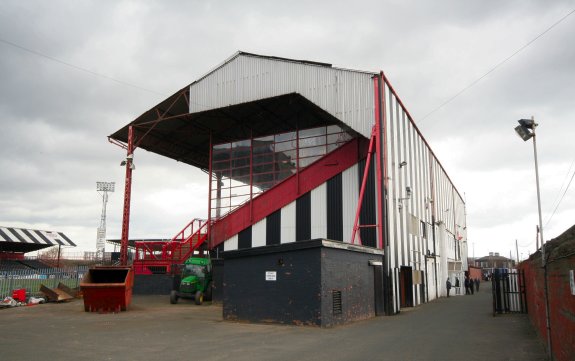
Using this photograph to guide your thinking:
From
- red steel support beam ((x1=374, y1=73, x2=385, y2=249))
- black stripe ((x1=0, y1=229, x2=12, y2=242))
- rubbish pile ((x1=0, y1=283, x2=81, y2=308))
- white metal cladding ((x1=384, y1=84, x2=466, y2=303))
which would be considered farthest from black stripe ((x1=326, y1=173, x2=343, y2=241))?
black stripe ((x1=0, y1=229, x2=12, y2=242))

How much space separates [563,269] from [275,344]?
23.3ft

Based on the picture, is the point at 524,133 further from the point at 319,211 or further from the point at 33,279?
the point at 33,279

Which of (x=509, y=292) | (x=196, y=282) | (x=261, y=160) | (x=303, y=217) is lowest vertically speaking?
(x=509, y=292)

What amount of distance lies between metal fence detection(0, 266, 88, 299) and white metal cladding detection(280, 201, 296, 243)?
14.2 meters

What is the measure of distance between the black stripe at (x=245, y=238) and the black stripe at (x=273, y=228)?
1.36 m

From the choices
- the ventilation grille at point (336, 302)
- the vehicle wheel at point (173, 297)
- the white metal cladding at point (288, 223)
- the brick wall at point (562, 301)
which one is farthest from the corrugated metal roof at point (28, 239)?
the brick wall at point (562, 301)

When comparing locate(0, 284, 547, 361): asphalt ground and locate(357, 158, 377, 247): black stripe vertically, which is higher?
locate(357, 158, 377, 247): black stripe

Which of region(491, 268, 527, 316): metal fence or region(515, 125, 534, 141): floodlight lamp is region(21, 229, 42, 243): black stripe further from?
region(515, 125, 534, 141): floodlight lamp

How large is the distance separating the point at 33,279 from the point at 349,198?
19.4 meters

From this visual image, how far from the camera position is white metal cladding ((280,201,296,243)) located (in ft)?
88.7

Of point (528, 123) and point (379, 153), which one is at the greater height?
point (379, 153)

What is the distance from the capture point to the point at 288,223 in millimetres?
27312

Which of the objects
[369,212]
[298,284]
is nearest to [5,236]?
[369,212]

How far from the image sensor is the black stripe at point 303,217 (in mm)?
26391
